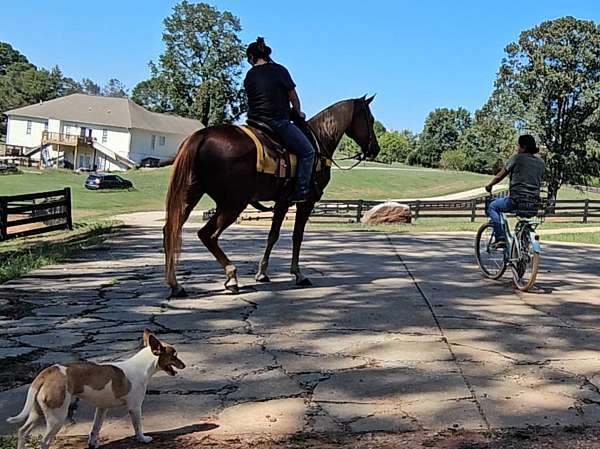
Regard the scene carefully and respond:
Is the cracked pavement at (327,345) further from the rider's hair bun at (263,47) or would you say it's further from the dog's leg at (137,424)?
the rider's hair bun at (263,47)

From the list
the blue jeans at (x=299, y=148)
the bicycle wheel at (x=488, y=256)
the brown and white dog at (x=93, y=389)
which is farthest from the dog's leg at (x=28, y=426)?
the bicycle wheel at (x=488, y=256)

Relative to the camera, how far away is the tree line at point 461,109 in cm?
3900

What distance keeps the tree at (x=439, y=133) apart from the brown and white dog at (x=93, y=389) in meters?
99.7

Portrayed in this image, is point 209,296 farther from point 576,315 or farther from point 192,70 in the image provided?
point 192,70

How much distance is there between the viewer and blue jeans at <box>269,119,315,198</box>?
716cm

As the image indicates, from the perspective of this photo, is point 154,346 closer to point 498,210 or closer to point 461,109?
point 498,210

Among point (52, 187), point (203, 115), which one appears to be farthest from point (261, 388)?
point (203, 115)

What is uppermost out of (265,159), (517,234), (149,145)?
(149,145)

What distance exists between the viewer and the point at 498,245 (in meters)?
8.28

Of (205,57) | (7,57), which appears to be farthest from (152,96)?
(7,57)

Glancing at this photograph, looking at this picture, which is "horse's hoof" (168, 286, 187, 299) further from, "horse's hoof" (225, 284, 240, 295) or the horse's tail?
"horse's hoof" (225, 284, 240, 295)

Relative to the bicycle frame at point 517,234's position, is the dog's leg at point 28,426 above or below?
below

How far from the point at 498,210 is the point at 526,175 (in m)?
0.56

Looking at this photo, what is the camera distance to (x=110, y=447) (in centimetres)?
318
